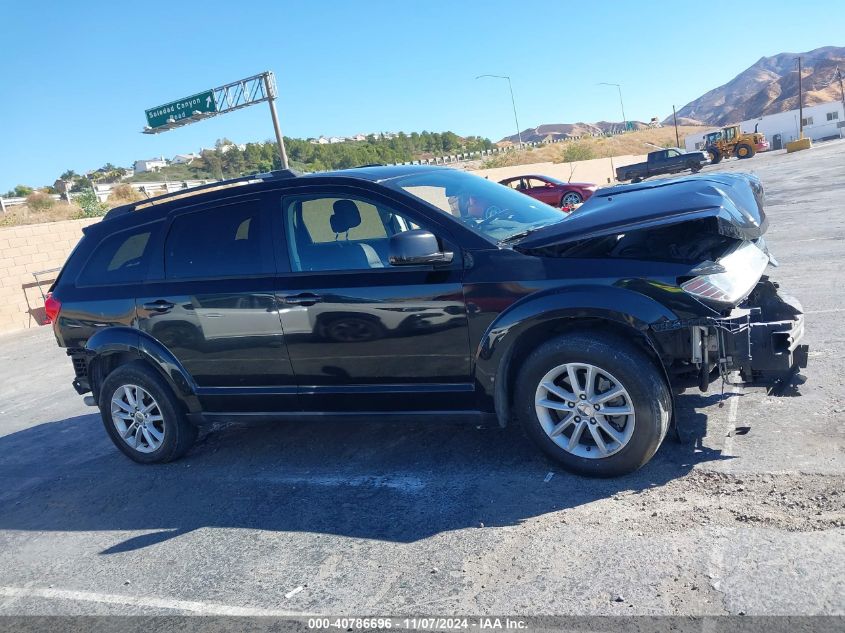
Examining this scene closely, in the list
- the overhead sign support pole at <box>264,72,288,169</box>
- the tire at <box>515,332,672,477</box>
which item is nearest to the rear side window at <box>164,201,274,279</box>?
the tire at <box>515,332,672,477</box>

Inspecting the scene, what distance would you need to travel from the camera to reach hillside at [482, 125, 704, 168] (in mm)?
68125

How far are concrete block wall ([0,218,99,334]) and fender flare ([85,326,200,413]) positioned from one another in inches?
533

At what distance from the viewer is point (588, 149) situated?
237 ft

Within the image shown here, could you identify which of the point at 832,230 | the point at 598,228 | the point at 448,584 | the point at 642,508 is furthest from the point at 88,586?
the point at 832,230

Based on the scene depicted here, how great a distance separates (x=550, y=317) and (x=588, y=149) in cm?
7207

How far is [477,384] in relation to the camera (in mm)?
4238

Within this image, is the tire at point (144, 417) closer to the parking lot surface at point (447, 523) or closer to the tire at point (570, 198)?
the parking lot surface at point (447, 523)

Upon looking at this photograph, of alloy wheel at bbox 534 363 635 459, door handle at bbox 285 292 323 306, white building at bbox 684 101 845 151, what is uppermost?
door handle at bbox 285 292 323 306

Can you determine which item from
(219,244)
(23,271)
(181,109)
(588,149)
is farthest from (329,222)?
(588,149)

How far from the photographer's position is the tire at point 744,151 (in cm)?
4850

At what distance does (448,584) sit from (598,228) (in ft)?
6.67

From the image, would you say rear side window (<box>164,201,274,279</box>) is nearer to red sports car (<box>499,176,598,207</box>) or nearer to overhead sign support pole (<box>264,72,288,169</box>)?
red sports car (<box>499,176,598,207</box>)

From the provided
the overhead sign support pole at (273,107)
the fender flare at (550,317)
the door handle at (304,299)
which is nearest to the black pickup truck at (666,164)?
the overhead sign support pole at (273,107)

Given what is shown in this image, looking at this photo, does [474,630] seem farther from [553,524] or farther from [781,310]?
[781,310]
